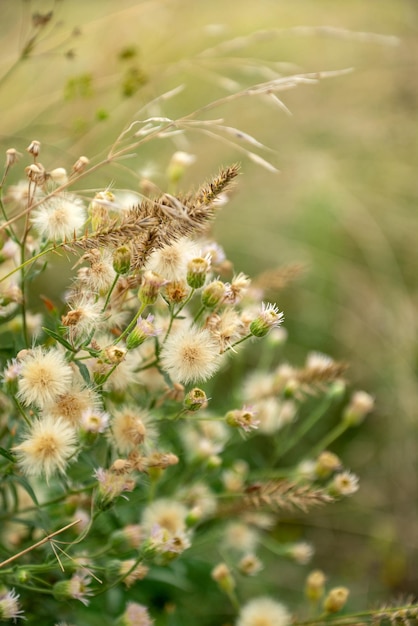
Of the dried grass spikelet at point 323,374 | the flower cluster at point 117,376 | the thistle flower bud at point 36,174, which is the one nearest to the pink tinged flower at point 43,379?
the flower cluster at point 117,376

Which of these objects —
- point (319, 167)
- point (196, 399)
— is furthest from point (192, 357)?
point (319, 167)

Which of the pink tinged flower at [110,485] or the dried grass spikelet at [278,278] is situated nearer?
the pink tinged flower at [110,485]

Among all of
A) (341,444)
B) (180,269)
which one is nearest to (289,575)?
(341,444)

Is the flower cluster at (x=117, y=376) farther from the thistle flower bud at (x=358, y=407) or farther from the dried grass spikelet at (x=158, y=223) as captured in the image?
the thistle flower bud at (x=358, y=407)

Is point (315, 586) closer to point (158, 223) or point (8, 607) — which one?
point (8, 607)

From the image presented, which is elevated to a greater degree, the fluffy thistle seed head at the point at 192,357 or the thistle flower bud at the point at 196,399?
the fluffy thistle seed head at the point at 192,357

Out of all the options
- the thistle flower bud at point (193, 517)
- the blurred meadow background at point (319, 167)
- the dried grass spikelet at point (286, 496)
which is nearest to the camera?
the dried grass spikelet at point (286, 496)
